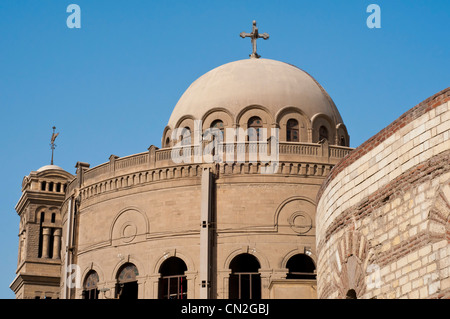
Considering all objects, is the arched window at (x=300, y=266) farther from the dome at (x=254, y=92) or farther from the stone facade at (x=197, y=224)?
the dome at (x=254, y=92)

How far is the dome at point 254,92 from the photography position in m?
42.4

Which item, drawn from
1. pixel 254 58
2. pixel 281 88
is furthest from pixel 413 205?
pixel 254 58

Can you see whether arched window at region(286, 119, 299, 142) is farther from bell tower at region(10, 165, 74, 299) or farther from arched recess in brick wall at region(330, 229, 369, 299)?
arched recess in brick wall at region(330, 229, 369, 299)

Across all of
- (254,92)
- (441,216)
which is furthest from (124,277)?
(441,216)

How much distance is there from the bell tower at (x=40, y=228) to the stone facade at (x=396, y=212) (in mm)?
A: 30923

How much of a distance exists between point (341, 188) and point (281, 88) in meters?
27.2

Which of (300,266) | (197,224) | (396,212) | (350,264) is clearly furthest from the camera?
(300,266)

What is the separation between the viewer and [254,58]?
46.8 metres

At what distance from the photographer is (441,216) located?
40.2 ft

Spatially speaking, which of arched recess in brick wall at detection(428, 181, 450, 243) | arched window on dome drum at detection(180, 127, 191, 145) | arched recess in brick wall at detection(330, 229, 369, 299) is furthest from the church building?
arched recess in brick wall at detection(428, 181, 450, 243)

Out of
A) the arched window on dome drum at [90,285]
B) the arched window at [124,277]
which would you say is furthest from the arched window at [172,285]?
the arched window on dome drum at [90,285]

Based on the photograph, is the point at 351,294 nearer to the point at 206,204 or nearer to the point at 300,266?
the point at 206,204

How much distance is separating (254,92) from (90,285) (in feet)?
39.9
